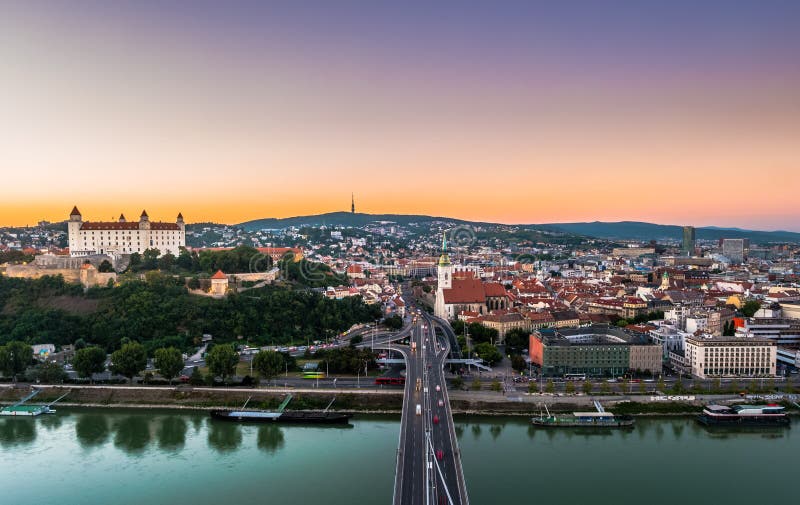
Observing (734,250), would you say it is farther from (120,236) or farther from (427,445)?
(427,445)

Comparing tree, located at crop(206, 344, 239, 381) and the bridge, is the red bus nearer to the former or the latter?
the bridge

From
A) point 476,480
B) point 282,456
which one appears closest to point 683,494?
point 476,480

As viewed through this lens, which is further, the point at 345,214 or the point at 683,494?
the point at 345,214

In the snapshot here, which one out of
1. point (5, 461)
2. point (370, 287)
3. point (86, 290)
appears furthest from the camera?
point (370, 287)

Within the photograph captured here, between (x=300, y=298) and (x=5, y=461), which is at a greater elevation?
(x=300, y=298)

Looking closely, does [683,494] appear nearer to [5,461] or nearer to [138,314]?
[5,461]

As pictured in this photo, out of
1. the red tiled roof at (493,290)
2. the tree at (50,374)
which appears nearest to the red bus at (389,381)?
the tree at (50,374)

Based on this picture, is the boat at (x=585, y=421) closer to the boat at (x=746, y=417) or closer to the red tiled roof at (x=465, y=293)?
the boat at (x=746, y=417)
